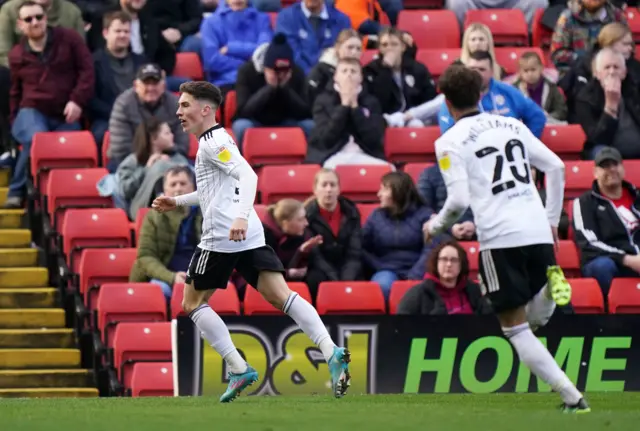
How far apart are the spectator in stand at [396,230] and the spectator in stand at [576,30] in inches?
138

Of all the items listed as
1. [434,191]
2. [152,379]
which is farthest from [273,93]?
[152,379]

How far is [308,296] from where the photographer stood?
12797mm

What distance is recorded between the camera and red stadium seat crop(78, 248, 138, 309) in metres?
13.5

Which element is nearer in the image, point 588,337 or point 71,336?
point 588,337

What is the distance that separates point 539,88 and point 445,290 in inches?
141

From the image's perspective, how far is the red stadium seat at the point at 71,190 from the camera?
14352 mm

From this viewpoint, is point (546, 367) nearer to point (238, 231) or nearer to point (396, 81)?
point (238, 231)

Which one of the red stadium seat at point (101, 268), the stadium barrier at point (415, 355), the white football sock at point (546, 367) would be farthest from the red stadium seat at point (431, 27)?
the white football sock at point (546, 367)

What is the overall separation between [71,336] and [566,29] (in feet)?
20.5

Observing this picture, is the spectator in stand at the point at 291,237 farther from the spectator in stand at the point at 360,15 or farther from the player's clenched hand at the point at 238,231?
the player's clenched hand at the point at 238,231

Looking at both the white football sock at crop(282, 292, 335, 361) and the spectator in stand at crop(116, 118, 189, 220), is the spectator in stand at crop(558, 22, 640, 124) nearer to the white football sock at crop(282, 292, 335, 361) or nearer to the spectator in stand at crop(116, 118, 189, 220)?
the spectator in stand at crop(116, 118, 189, 220)

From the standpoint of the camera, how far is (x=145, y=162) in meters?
14.1

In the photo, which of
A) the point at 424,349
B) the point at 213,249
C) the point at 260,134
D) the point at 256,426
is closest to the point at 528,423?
the point at 256,426

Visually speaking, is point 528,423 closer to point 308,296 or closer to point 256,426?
point 256,426
